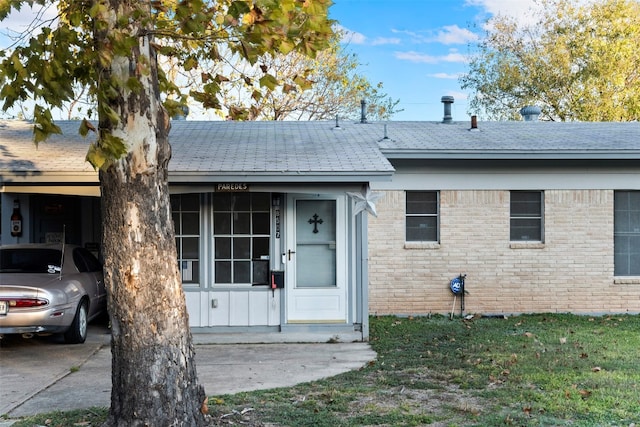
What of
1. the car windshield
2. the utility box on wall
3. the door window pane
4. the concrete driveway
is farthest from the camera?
the door window pane

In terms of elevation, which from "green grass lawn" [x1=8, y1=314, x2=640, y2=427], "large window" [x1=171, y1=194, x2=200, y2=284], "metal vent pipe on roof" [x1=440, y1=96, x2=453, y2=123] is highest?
"metal vent pipe on roof" [x1=440, y1=96, x2=453, y2=123]

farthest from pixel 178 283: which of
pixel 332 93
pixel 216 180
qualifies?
pixel 332 93

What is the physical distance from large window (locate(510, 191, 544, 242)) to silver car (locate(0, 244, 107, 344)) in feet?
26.3

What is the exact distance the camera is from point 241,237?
36.3ft

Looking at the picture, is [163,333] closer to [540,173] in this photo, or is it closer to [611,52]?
[540,173]

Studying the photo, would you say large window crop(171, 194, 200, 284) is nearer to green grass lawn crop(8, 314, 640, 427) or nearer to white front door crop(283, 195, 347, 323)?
white front door crop(283, 195, 347, 323)

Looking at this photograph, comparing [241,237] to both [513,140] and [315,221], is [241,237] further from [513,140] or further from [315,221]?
[513,140]

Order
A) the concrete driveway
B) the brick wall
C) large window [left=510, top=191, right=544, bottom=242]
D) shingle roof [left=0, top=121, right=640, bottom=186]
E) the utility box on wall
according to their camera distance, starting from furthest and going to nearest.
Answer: large window [left=510, top=191, right=544, bottom=242] < the brick wall < the utility box on wall < shingle roof [left=0, top=121, right=640, bottom=186] < the concrete driveway

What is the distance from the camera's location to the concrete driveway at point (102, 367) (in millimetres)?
7277

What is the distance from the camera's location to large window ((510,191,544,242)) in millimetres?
13547

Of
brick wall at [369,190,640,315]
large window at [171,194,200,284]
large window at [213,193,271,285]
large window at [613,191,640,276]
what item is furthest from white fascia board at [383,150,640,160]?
large window at [171,194,200,284]

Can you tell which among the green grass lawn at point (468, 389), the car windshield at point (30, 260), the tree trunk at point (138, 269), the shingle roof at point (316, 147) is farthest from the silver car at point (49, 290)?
the tree trunk at point (138, 269)

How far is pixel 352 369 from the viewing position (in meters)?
8.59

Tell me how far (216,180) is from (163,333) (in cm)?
471
